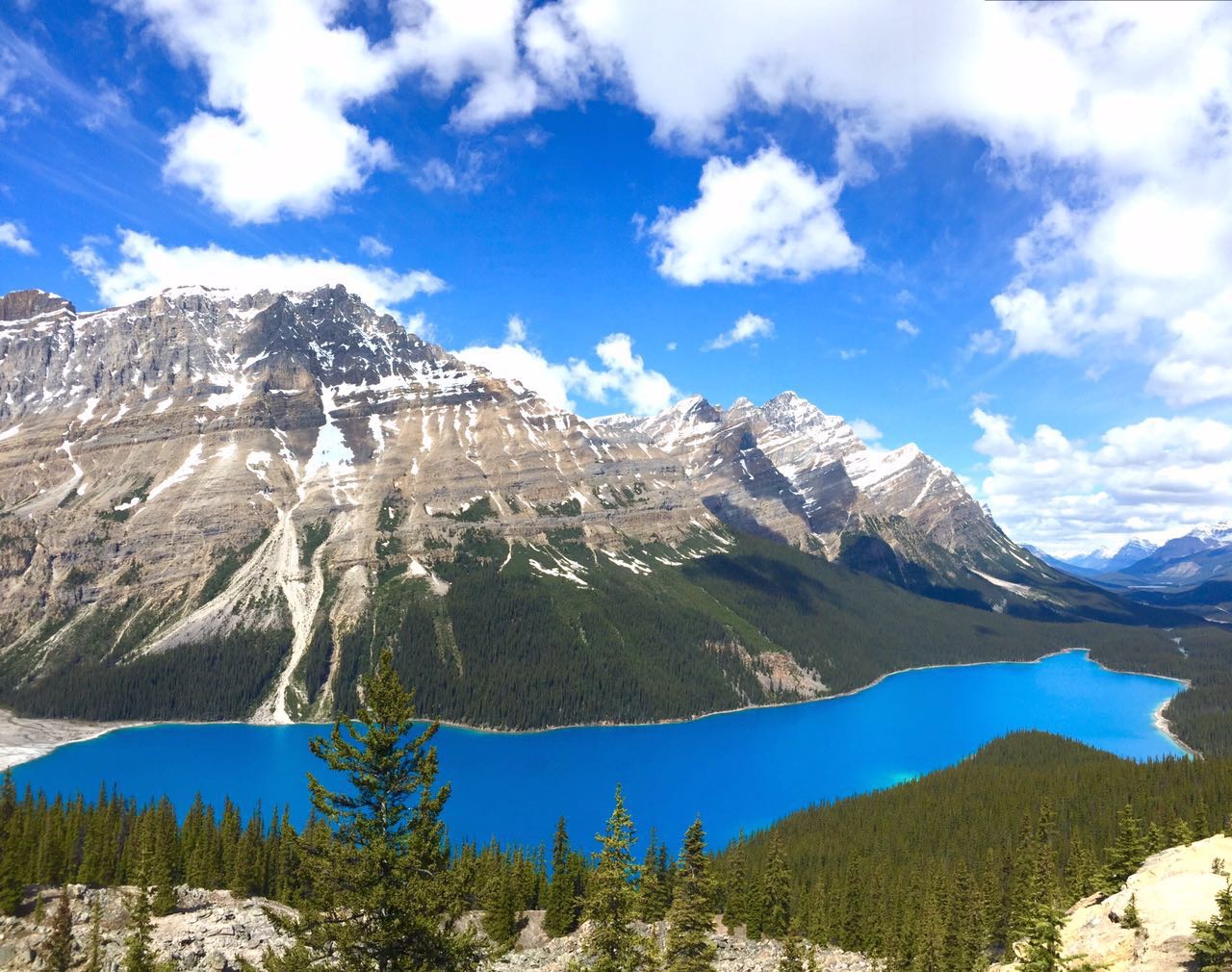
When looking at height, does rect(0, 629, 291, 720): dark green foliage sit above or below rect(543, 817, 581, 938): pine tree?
above

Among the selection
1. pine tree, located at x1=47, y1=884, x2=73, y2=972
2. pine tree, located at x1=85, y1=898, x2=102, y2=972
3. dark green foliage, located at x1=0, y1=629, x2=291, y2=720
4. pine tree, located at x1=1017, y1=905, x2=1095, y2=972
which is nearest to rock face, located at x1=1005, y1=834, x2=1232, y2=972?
pine tree, located at x1=1017, y1=905, x2=1095, y2=972

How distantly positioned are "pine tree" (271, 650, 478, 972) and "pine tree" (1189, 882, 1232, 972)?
80.3 feet

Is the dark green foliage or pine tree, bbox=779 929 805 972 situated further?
the dark green foliage

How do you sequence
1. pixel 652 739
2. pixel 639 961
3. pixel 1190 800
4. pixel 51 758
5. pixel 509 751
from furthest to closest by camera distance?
1. pixel 652 739
2. pixel 509 751
3. pixel 51 758
4. pixel 1190 800
5. pixel 639 961

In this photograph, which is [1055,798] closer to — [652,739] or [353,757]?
[652,739]

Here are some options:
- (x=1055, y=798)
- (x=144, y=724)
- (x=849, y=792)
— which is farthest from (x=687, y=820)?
(x=144, y=724)

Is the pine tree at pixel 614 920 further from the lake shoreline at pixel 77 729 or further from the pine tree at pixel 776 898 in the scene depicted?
the lake shoreline at pixel 77 729

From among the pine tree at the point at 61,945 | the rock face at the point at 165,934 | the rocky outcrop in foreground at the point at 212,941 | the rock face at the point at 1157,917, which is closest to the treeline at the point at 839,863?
the rocky outcrop in foreground at the point at 212,941

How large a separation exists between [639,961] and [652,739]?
145931 millimetres

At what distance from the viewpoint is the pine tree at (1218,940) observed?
83.3 feet

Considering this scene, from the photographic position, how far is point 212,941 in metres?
48.7

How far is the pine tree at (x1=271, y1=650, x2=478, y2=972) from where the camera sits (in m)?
19.5

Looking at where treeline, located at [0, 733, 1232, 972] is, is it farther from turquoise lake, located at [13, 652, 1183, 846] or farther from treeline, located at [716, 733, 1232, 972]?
turquoise lake, located at [13, 652, 1183, 846]

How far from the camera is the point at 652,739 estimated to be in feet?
557
